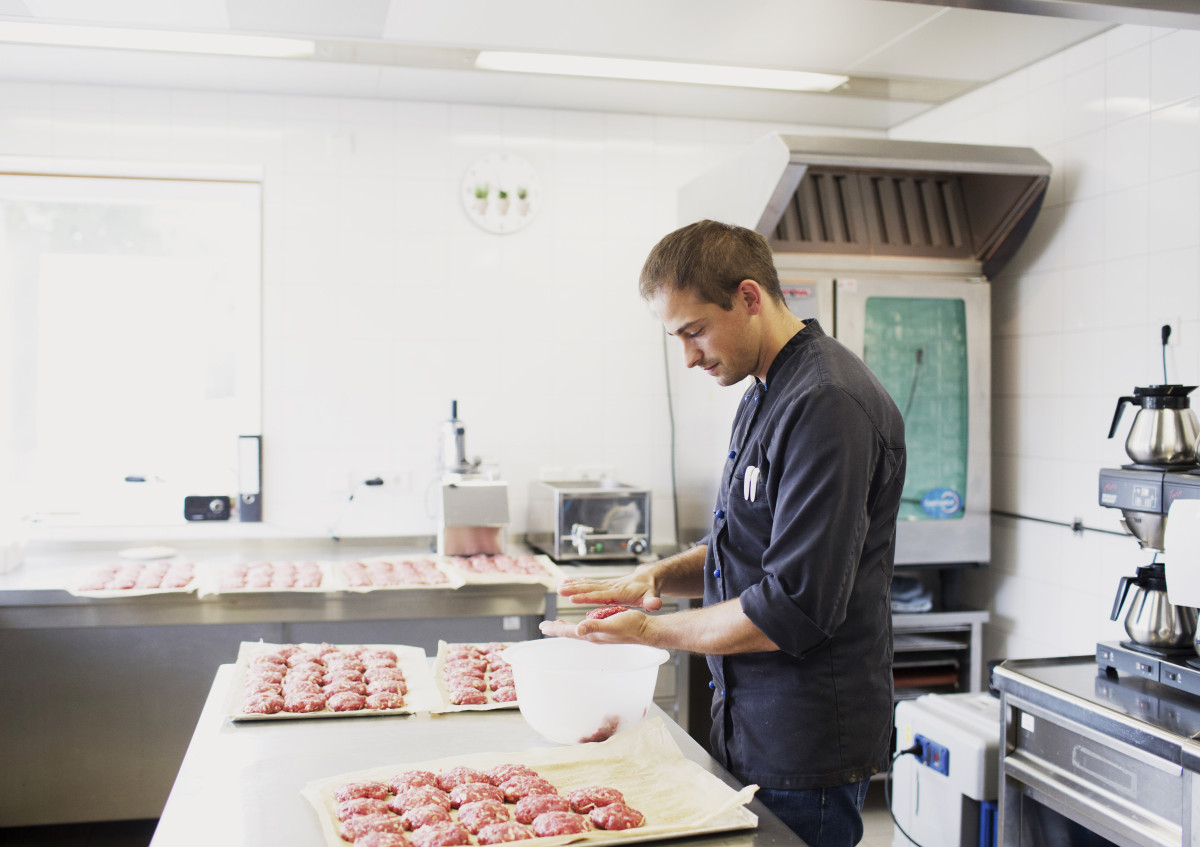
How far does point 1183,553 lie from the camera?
1974 millimetres

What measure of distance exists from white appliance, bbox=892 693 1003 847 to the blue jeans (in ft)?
3.60

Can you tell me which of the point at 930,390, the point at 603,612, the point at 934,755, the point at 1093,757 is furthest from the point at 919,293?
the point at 603,612

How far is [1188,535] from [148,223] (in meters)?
3.72

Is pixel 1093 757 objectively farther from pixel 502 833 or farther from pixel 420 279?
pixel 420 279

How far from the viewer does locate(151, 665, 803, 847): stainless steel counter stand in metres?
1.34

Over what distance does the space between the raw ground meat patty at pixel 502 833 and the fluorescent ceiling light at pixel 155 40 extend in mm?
2783

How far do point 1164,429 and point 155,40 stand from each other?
3.25m

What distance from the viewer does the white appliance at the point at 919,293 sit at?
3.43 meters

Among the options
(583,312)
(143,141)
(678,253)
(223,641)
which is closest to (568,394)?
(583,312)

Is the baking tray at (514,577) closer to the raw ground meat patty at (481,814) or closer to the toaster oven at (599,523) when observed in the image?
the toaster oven at (599,523)

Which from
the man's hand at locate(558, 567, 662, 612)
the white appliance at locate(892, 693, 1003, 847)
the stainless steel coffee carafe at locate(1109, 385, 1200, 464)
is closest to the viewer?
the man's hand at locate(558, 567, 662, 612)

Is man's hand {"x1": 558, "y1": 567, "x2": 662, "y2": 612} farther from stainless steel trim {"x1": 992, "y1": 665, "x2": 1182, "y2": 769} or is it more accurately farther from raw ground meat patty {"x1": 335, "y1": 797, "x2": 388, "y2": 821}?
stainless steel trim {"x1": 992, "y1": 665, "x2": 1182, "y2": 769}

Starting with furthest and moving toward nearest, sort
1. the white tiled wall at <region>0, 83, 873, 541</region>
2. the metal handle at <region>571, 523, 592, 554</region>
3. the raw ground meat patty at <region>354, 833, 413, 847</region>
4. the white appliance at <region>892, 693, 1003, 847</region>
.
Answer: the white tiled wall at <region>0, 83, 873, 541</region> < the metal handle at <region>571, 523, 592, 554</region> < the white appliance at <region>892, 693, 1003, 847</region> < the raw ground meat patty at <region>354, 833, 413, 847</region>

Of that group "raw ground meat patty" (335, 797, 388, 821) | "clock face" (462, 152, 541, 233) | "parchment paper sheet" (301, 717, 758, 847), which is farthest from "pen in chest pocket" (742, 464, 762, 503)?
"clock face" (462, 152, 541, 233)
